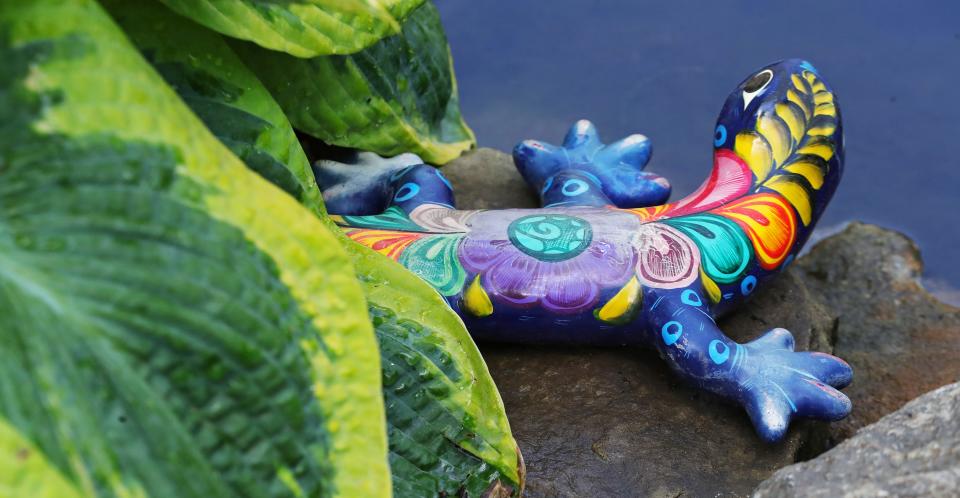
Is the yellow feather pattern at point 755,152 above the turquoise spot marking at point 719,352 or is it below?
above

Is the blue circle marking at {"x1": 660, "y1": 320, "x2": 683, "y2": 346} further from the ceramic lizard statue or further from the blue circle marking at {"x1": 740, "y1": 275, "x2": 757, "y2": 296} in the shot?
the blue circle marking at {"x1": 740, "y1": 275, "x2": 757, "y2": 296}

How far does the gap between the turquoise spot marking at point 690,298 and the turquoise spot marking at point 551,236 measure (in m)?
0.15

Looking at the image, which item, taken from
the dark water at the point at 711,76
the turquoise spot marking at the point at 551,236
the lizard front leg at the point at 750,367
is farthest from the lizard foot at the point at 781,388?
the dark water at the point at 711,76

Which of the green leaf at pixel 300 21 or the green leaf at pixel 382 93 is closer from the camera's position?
the green leaf at pixel 300 21

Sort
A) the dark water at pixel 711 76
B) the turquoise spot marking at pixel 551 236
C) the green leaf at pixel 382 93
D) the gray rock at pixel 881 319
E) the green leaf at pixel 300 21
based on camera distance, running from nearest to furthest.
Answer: the green leaf at pixel 300 21 → the green leaf at pixel 382 93 → the turquoise spot marking at pixel 551 236 → the gray rock at pixel 881 319 → the dark water at pixel 711 76

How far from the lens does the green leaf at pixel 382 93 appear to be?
1.29 m

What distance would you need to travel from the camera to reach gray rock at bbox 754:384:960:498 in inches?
33.4

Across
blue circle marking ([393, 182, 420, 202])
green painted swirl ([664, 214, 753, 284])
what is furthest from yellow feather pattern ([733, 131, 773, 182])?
blue circle marking ([393, 182, 420, 202])

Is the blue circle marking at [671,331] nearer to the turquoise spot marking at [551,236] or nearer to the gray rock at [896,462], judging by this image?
the turquoise spot marking at [551,236]

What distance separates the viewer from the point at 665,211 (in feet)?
5.04

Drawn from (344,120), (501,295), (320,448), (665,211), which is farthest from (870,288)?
(320,448)

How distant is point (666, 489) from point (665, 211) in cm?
45

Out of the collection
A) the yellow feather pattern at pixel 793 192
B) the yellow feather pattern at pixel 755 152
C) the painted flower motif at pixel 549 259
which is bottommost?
the painted flower motif at pixel 549 259

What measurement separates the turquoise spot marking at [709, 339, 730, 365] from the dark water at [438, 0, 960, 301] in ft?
3.00
